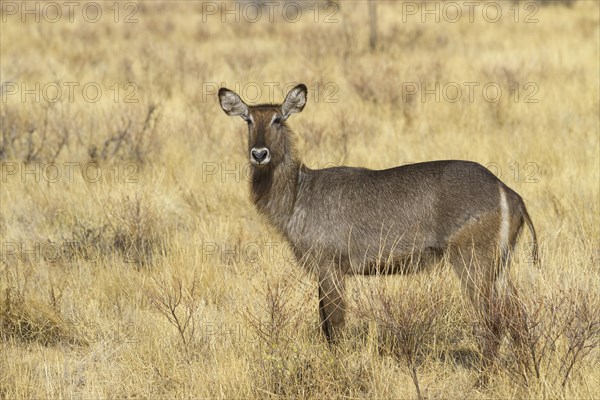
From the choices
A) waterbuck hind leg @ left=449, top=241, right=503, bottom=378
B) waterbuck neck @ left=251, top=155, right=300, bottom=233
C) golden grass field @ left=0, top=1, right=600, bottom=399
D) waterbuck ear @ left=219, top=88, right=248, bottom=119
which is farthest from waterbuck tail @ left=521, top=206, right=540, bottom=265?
waterbuck ear @ left=219, top=88, right=248, bottom=119

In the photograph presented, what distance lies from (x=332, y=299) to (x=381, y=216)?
22.8 inches

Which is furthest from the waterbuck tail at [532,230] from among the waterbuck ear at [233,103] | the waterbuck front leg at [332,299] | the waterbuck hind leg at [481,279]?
the waterbuck ear at [233,103]

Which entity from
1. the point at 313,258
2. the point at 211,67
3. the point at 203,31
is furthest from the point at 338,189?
the point at 203,31

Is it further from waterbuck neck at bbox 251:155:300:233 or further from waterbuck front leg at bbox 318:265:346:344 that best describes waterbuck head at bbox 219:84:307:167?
waterbuck front leg at bbox 318:265:346:344

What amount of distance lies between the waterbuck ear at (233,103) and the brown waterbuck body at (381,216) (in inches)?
0.4

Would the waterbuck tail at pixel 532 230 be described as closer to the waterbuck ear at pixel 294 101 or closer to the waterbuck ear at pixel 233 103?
the waterbuck ear at pixel 294 101

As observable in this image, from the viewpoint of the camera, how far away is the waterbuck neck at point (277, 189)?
→ 18.0 feet

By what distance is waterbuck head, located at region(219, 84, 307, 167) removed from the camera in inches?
213

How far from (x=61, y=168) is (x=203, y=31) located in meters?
11.3

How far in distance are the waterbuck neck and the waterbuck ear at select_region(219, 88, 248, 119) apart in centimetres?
38

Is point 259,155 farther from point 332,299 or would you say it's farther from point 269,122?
point 332,299

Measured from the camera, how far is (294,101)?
5.63 metres

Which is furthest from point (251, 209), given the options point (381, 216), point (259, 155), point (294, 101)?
point (381, 216)

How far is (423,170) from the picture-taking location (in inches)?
200
